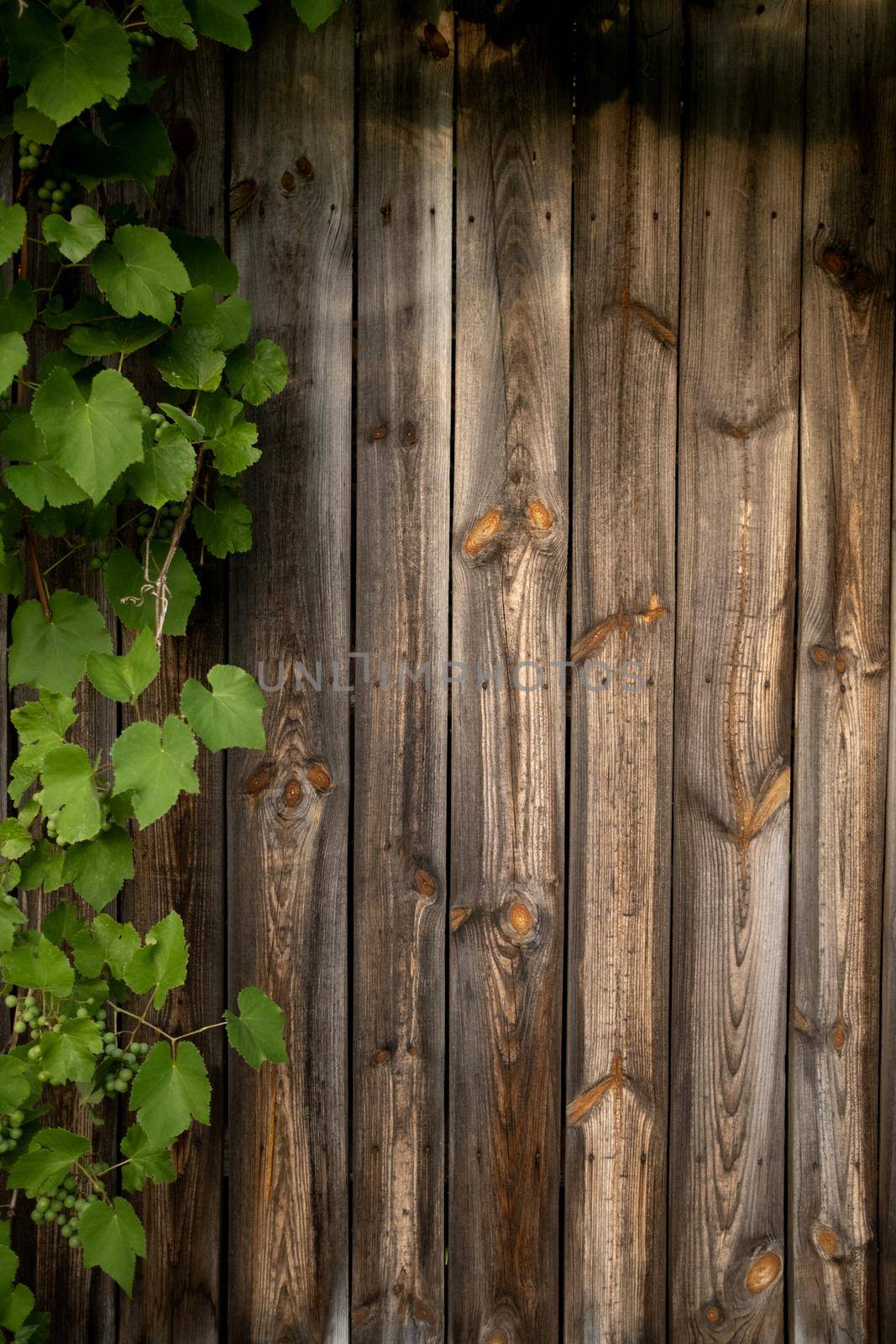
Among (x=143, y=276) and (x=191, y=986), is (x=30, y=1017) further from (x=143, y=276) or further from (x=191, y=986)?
(x=143, y=276)

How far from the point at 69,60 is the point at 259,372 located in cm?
37

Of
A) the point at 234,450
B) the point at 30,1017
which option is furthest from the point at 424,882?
the point at 234,450

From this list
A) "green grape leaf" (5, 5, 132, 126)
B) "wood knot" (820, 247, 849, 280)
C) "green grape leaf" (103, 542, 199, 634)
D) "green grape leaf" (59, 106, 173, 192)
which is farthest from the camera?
"wood knot" (820, 247, 849, 280)

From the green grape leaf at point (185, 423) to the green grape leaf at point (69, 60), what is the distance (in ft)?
1.02

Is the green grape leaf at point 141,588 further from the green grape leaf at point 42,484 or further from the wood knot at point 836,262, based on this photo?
the wood knot at point 836,262

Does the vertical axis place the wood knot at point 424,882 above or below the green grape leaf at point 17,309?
below

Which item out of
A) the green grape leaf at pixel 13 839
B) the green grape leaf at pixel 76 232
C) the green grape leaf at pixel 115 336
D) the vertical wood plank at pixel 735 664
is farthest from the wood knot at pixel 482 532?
the green grape leaf at pixel 13 839

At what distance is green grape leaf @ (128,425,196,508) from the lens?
40.6 inches

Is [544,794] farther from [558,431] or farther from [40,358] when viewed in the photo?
[40,358]

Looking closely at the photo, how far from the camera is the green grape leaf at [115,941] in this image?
107 centimetres

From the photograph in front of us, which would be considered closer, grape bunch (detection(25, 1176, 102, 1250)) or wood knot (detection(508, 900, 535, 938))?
grape bunch (detection(25, 1176, 102, 1250))

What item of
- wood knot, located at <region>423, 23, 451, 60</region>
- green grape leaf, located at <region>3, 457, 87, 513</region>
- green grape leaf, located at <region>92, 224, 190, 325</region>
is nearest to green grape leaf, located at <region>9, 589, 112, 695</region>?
green grape leaf, located at <region>3, 457, 87, 513</region>

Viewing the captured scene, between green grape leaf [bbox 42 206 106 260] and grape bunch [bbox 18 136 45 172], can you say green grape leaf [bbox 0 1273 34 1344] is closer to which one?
green grape leaf [bbox 42 206 106 260]

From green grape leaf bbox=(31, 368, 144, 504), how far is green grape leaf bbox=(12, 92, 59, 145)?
0.92ft
